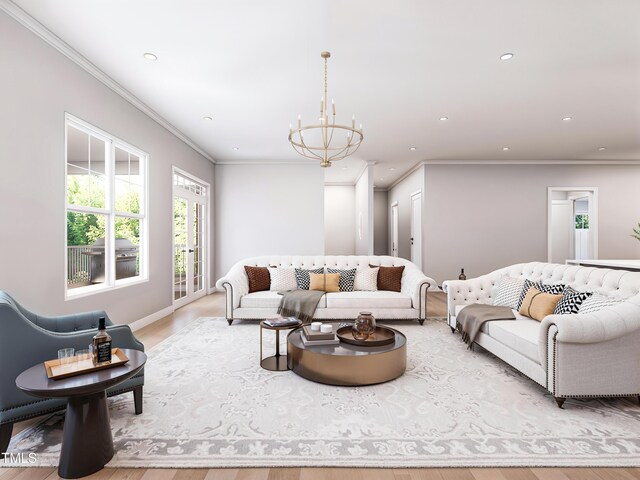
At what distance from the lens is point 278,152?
21.5 feet

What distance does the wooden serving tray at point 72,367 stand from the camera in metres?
1.62

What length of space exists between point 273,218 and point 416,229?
3.38 metres

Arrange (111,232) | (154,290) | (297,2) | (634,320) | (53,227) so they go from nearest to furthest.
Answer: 1. (634,320)
2. (297,2)
3. (53,227)
4. (111,232)
5. (154,290)

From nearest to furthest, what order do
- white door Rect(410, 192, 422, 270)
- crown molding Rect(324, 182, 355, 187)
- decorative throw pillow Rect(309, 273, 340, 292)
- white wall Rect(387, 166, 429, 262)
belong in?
decorative throw pillow Rect(309, 273, 340, 292), white door Rect(410, 192, 422, 270), white wall Rect(387, 166, 429, 262), crown molding Rect(324, 182, 355, 187)

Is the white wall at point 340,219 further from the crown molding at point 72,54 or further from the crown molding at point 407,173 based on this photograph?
the crown molding at point 72,54

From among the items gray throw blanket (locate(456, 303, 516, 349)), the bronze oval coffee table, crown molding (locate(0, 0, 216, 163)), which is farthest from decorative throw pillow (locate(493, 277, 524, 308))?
crown molding (locate(0, 0, 216, 163))

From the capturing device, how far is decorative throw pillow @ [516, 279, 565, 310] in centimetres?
309

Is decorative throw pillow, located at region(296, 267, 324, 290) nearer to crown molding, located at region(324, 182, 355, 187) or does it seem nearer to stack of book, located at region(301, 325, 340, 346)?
stack of book, located at region(301, 325, 340, 346)

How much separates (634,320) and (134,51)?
4.47m

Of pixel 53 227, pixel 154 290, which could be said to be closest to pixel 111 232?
pixel 53 227

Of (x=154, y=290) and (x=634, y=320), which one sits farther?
(x=154, y=290)

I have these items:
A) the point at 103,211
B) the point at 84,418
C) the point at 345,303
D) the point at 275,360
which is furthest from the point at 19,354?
the point at 345,303

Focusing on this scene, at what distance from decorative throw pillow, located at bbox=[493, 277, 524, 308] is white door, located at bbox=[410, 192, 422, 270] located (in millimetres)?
3780

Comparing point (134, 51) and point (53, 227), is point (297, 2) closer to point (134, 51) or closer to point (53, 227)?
point (134, 51)
